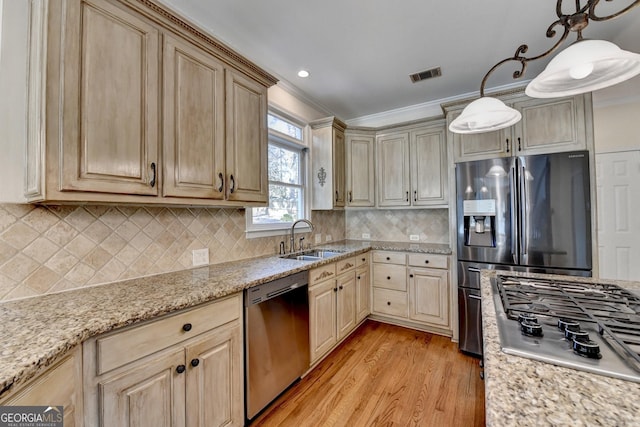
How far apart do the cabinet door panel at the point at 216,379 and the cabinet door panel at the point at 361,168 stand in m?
2.38

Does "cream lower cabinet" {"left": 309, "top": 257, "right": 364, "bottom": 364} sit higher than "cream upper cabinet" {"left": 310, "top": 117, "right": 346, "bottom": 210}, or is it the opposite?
"cream upper cabinet" {"left": 310, "top": 117, "right": 346, "bottom": 210}

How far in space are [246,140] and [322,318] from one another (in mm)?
1596

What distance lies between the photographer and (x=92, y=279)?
1494 millimetres

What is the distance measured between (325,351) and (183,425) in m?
1.33

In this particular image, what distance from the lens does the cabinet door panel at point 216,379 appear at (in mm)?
1313

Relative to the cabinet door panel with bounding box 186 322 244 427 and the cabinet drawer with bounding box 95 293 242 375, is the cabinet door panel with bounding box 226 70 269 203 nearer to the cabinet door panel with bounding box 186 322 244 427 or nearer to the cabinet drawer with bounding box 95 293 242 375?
the cabinet drawer with bounding box 95 293 242 375

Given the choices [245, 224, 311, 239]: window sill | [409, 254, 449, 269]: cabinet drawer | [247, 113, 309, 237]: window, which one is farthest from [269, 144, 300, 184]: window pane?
[409, 254, 449, 269]: cabinet drawer

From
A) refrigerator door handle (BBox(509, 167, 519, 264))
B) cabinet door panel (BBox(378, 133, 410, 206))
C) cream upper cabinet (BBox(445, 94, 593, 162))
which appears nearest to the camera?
cream upper cabinet (BBox(445, 94, 593, 162))

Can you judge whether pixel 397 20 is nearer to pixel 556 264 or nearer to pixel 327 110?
pixel 327 110

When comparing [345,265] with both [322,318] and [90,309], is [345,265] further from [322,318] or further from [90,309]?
[90,309]

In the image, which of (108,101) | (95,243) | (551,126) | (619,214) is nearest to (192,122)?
(108,101)

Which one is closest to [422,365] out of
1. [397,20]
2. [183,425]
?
[183,425]

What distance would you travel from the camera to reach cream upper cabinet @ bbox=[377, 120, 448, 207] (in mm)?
3090

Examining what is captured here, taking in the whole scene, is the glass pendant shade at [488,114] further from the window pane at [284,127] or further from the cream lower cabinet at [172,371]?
the window pane at [284,127]
